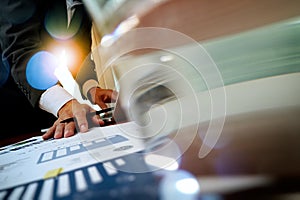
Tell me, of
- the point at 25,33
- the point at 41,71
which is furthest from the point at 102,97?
the point at 25,33

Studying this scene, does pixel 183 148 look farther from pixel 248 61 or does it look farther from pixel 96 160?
pixel 248 61

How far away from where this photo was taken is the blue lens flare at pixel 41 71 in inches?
31.1

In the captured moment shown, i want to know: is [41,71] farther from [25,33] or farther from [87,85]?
[87,85]

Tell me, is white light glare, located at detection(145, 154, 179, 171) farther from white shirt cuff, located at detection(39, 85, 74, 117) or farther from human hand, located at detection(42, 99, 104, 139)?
white shirt cuff, located at detection(39, 85, 74, 117)

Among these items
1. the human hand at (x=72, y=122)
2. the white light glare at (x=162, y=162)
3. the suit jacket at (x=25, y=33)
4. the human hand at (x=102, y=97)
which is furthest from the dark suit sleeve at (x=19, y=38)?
the white light glare at (x=162, y=162)

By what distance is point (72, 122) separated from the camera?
70 cm

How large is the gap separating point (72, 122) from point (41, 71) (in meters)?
0.24

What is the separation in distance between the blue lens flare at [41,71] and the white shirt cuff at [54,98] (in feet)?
0.10

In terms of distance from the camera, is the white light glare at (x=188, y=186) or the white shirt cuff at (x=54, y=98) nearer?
the white light glare at (x=188, y=186)

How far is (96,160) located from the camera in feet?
1.06

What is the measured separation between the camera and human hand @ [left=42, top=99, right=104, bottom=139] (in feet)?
2.15

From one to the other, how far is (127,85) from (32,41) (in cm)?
46

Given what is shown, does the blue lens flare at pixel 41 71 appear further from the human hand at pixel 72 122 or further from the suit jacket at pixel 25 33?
the human hand at pixel 72 122

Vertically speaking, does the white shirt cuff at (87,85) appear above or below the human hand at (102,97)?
above
